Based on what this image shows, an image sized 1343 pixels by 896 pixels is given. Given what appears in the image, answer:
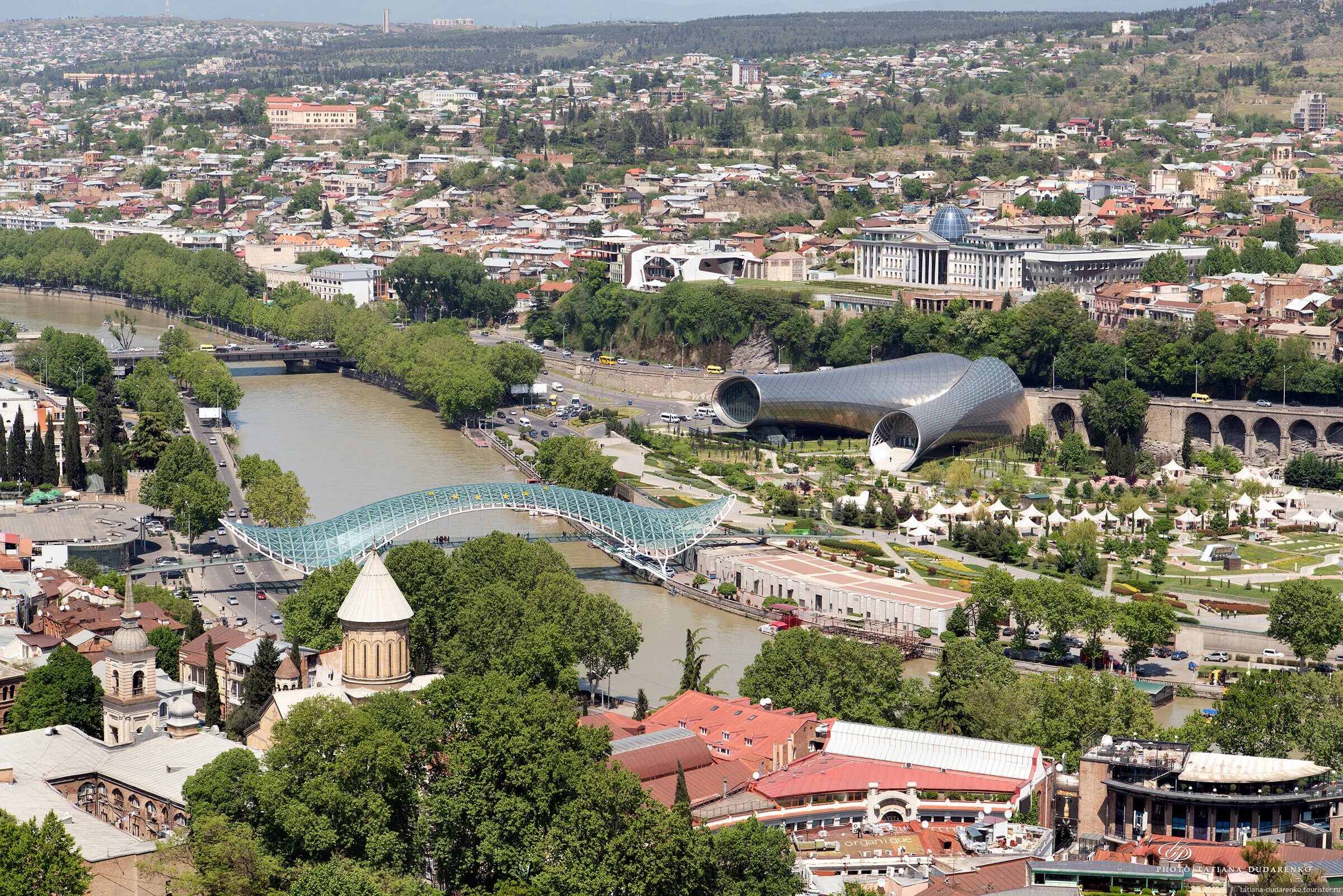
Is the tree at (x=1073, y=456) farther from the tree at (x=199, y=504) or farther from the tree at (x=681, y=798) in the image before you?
the tree at (x=681, y=798)

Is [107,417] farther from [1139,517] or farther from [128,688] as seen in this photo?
[128,688]

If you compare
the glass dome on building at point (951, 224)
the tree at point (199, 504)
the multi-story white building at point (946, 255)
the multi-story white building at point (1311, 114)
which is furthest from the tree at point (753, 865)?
the multi-story white building at point (1311, 114)

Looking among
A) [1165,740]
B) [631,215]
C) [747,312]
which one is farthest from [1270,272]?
[1165,740]

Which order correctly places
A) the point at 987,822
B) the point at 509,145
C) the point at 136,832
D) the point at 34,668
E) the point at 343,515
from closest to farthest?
1. the point at 987,822
2. the point at 136,832
3. the point at 34,668
4. the point at 343,515
5. the point at 509,145

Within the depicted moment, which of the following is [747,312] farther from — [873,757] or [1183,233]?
[873,757]

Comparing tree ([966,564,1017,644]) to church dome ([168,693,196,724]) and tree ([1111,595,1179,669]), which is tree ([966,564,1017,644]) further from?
church dome ([168,693,196,724])
